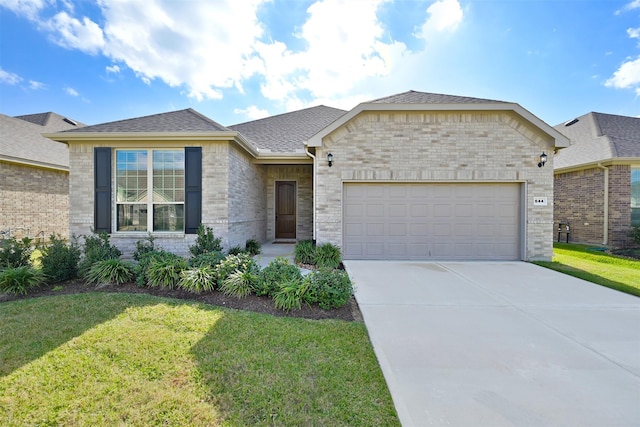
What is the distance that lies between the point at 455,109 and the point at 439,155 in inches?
50.0

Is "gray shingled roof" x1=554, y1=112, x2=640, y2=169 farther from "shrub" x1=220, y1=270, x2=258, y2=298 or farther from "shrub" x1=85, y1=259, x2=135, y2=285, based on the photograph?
"shrub" x1=85, y1=259, x2=135, y2=285

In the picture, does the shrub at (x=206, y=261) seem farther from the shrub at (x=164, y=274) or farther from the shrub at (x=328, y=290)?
the shrub at (x=328, y=290)

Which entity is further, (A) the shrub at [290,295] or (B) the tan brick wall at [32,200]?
(B) the tan brick wall at [32,200]

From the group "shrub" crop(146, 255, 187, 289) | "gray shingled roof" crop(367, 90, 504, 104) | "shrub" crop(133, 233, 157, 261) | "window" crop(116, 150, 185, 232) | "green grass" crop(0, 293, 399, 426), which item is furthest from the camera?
"gray shingled roof" crop(367, 90, 504, 104)

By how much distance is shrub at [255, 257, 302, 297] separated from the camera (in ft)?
15.2

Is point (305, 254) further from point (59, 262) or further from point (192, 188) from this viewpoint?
point (59, 262)

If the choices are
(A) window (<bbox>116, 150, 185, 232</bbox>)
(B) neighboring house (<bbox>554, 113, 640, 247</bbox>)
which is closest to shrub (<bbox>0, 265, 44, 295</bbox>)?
Result: (A) window (<bbox>116, 150, 185, 232</bbox>)

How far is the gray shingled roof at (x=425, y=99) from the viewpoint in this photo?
24.6 ft

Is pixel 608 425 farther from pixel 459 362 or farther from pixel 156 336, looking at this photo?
pixel 156 336

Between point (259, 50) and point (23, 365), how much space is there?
10.3 m

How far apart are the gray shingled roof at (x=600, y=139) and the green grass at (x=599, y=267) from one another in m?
3.72

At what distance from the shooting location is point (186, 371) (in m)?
2.63

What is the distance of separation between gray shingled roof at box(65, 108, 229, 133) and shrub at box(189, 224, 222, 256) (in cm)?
256

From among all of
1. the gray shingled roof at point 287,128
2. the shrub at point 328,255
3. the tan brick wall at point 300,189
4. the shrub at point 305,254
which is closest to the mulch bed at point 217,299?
the shrub at point 328,255
